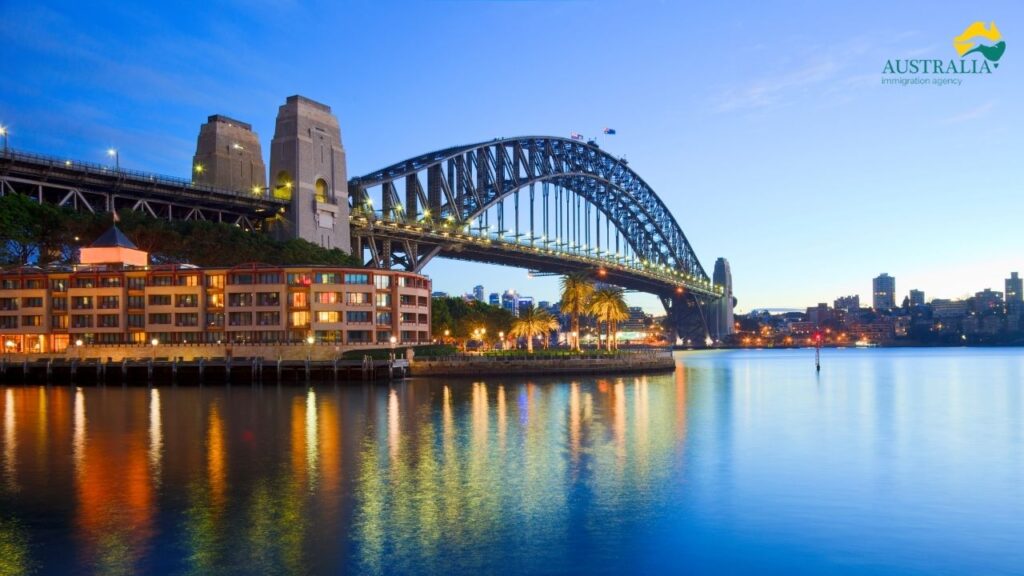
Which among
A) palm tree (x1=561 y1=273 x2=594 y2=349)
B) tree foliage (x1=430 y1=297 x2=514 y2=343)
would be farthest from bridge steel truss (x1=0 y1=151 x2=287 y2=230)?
palm tree (x1=561 y1=273 x2=594 y2=349)

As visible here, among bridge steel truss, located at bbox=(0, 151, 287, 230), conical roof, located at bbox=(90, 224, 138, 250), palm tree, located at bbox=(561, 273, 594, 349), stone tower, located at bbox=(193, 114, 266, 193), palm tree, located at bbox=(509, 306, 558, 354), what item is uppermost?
stone tower, located at bbox=(193, 114, 266, 193)

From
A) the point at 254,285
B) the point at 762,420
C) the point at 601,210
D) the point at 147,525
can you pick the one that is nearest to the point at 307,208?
the point at 254,285

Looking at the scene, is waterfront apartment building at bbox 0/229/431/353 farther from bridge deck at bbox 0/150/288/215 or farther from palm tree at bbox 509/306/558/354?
palm tree at bbox 509/306/558/354

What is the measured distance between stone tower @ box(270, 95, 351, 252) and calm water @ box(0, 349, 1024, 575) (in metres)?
51.2

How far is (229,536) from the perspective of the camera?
22531 mm

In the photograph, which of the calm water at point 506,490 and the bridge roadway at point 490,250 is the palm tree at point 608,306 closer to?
the bridge roadway at point 490,250

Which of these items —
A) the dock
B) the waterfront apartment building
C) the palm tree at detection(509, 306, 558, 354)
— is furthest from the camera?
the palm tree at detection(509, 306, 558, 354)

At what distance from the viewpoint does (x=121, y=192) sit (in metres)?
97.4

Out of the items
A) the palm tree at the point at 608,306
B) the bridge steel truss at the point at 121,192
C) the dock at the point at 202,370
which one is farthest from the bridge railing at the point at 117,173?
the palm tree at the point at 608,306

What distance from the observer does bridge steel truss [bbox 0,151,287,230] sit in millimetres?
88688

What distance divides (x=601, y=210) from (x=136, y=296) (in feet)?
395

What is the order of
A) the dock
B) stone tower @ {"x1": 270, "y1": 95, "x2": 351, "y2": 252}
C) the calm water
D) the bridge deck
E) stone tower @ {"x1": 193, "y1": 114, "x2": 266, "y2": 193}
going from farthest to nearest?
stone tower @ {"x1": 193, "y1": 114, "x2": 266, "y2": 193}
stone tower @ {"x1": 270, "y1": 95, "x2": 351, "y2": 252}
the bridge deck
the dock
the calm water

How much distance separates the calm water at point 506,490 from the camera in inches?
835

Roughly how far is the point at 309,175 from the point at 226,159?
15.1m
